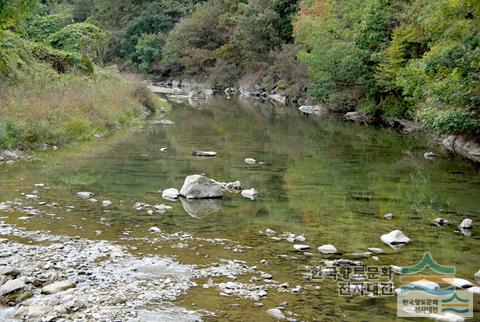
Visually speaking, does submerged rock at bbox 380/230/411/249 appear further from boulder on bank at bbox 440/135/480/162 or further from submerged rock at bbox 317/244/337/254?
boulder on bank at bbox 440/135/480/162

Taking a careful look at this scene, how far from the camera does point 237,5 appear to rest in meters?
63.9

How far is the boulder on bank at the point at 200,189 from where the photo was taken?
11281 millimetres

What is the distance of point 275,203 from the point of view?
11258 mm

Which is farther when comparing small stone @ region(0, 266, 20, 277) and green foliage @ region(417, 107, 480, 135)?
green foliage @ region(417, 107, 480, 135)

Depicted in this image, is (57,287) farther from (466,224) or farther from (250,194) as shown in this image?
(466,224)

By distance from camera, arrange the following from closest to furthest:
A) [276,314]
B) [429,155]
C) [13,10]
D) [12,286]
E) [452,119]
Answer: [276,314]
[12,286]
[13,10]
[452,119]
[429,155]

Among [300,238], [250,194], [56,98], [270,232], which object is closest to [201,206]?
[250,194]

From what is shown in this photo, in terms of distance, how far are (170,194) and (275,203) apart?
2181mm

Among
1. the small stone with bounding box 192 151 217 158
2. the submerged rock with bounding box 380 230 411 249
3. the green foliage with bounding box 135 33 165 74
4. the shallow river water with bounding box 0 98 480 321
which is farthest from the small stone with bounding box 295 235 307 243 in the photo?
the green foliage with bounding box 135 33 165 74

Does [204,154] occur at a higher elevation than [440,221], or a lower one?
higher

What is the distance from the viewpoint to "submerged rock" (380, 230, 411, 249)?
857 centimetres

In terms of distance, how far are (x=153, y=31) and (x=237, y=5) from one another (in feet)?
57.5

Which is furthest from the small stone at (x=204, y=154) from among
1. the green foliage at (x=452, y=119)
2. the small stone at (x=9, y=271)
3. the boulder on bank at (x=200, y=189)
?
the small stone at (x=9, y=271)

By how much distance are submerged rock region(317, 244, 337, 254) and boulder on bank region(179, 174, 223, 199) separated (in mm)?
3597
